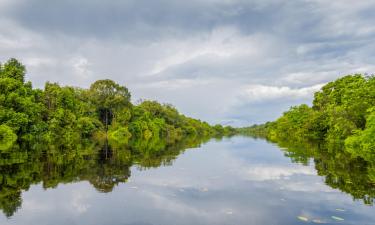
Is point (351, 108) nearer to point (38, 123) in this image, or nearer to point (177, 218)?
point (177, 218)

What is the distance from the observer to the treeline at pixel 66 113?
135 ft

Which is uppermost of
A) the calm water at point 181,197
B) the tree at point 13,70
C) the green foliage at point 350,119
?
the tree at point 13,70

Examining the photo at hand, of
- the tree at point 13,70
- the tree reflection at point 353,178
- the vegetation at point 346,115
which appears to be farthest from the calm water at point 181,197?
the tree at point 13,70

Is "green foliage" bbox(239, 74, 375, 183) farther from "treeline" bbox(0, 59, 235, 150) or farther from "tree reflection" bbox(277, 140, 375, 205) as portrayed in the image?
"treeline" bbox(0, 59, 235, 150)

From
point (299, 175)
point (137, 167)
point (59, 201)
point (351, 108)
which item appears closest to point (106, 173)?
point (137, 167)

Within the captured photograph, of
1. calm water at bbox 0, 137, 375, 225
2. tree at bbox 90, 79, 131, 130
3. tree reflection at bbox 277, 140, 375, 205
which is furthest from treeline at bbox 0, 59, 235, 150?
tree reflection at bbox 277, 140, 375, 205

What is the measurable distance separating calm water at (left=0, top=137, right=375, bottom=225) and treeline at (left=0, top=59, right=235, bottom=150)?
17.5 meters

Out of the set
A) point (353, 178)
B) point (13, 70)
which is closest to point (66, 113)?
point (13, 70)

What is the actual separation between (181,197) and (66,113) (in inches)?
1964

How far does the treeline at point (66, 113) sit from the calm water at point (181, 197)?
17505mm

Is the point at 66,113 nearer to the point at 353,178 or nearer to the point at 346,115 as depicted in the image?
the point at 346,115

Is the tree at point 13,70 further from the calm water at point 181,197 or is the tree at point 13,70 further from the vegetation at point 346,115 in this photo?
the vegetation at point 346,115

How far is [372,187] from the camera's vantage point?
11.8 m

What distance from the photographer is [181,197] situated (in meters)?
Answer: 11.0
